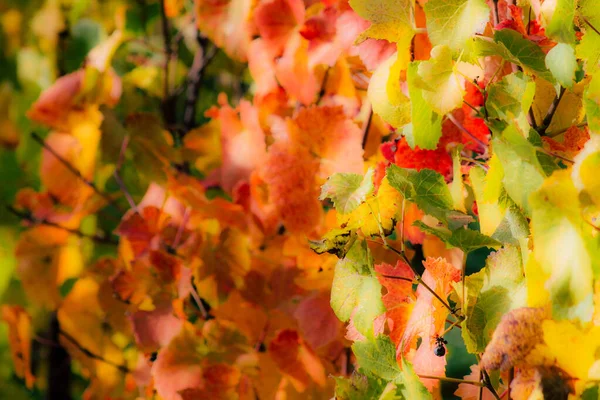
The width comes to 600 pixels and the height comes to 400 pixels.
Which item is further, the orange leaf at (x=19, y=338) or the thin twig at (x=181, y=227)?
the orange leaf at (x=19, y=338)

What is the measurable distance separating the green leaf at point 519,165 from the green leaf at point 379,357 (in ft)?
0.40

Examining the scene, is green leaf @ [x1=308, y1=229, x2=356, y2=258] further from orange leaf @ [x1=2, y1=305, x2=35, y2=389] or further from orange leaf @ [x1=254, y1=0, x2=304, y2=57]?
orange leaf @ [x1=2, y1=305, x2=35, y2=389]

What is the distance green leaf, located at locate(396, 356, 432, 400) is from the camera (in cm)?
40

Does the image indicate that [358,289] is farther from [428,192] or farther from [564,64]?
[564,64]

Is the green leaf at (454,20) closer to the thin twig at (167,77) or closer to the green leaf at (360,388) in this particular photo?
the green leaf at (360,388)

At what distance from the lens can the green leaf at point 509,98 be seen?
1.34ft

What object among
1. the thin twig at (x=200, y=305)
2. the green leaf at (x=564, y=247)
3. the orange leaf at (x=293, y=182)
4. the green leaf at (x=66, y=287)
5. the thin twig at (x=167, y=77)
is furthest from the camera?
the green leaf at (x=66, y=287)

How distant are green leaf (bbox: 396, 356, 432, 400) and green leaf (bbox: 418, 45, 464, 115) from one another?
0.52ft

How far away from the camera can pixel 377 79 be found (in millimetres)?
511

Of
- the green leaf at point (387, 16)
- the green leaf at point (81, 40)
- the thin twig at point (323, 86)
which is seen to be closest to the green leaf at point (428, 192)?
the green leaf at point (387, 16)

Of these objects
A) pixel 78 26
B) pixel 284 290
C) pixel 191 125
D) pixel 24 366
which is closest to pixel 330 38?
pixel 284 290

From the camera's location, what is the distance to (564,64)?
38 centimetres

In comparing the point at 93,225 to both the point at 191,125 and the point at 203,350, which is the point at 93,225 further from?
the point at 203,350

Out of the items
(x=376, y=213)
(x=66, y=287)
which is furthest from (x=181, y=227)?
(x=66, y=287)
